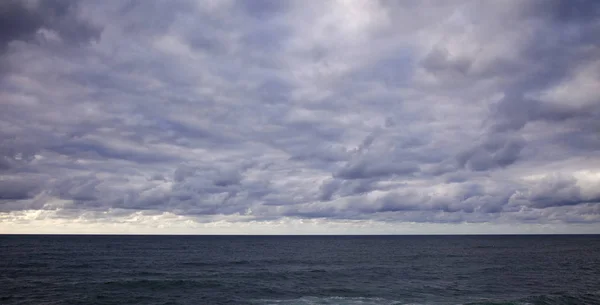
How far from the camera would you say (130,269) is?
78188 mm

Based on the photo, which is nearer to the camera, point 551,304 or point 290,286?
point 551,304

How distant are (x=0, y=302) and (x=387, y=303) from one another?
46.0m

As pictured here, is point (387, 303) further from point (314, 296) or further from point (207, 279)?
point (207, 279)

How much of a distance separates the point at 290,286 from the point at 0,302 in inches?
1442

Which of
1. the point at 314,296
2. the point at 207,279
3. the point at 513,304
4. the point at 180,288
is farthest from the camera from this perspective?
the point at 207,279

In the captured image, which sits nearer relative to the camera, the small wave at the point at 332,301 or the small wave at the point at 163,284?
the small wave at the point at 332,301

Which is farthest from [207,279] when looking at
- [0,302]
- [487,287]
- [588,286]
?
[588,286]

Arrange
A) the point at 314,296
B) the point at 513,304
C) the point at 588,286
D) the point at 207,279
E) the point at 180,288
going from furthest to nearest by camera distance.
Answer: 1. the point at 207,279
2. the point at 588,286
3. the point at 180,288
4. the point at 314,296
5. the point at 513,304

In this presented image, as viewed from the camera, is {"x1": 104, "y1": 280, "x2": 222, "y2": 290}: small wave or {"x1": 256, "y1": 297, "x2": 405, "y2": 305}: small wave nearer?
{"x1": 256, "y1": 297, "x2": 405, "y2": 305}: small wave

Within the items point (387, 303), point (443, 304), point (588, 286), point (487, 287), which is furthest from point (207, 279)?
point (588, 286)

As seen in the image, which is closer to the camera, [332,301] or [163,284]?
[332,301]

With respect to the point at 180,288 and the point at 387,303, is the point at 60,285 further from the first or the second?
the point at 387,303

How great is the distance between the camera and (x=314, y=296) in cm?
5022

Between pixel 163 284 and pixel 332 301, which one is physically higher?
pixel 332 301
